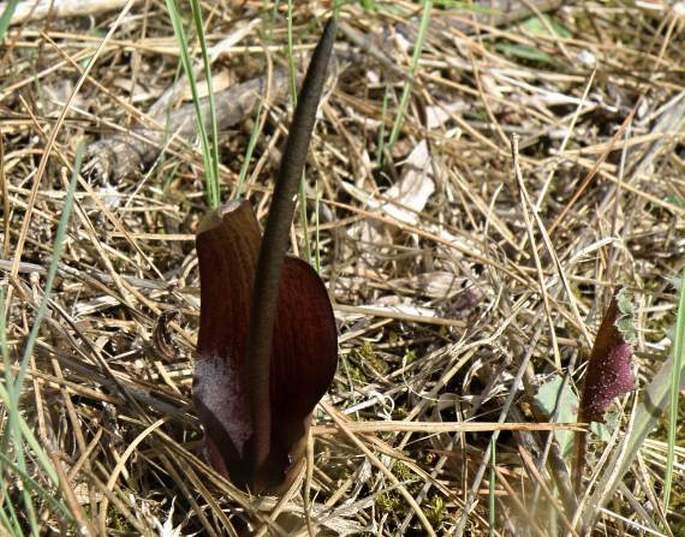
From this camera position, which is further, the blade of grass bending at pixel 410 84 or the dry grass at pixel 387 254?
the blade of grass bending at pixel 410 84

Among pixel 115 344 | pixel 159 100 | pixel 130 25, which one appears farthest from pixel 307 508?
pixel 130 25

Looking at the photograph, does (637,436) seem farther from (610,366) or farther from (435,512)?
(435,512)

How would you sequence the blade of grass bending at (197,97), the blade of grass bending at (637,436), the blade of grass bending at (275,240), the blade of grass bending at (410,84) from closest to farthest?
the blade of grass bending at (275,240)
the blade of grass bending at (637,436)
the blade of grass bending at (197,97)
the blade of grass bending at (410,84)

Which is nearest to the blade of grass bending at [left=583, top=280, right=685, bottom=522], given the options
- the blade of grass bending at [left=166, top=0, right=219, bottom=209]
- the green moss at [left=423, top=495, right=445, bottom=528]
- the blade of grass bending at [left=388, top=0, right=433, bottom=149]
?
the green moss at [left=423, top=495, right=445, bottom=528]

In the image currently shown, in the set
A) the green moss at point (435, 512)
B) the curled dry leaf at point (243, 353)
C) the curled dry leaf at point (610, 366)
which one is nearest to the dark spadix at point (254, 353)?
the curled dry leaf at point (243, 353)

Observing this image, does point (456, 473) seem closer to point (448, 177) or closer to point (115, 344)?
point (115, 344)

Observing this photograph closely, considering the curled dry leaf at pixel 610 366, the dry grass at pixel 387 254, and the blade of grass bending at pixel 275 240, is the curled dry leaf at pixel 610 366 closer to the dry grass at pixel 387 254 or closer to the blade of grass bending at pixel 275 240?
the dry grass at pixel 387 254

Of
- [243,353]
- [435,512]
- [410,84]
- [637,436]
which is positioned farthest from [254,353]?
[410,84]
